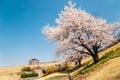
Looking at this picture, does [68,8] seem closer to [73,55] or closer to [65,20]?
[65,20]

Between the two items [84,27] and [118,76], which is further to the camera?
[84,27]

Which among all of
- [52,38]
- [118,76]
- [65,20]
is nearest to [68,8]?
[65,20]

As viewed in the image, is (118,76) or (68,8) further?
(68,8)

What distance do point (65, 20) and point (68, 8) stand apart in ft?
6.89

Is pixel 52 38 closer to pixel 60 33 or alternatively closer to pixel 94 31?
pixel 60 33

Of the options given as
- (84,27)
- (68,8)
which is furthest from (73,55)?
(68,8)

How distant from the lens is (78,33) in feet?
120

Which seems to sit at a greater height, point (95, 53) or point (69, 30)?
point (69, 30)

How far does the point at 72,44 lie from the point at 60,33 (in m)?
2.37

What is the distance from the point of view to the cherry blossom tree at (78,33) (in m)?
36.8

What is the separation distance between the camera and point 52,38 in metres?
38.4

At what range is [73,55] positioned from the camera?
125ft

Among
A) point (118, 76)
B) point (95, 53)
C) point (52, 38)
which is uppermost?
point (52, 38)

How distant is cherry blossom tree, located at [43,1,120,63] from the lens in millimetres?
36812
